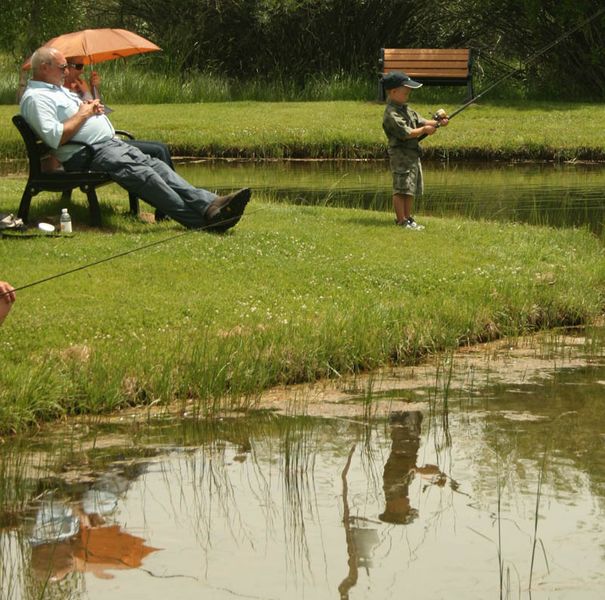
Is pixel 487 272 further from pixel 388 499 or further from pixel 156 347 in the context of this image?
pixel 388 499

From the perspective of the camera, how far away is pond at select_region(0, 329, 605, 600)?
5000mm

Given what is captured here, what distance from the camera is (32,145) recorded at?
36.4 ft

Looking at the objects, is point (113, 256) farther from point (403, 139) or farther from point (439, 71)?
point (439, 71)

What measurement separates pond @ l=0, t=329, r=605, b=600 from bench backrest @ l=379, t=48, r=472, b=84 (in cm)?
1784

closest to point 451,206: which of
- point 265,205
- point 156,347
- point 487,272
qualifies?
point 265,205

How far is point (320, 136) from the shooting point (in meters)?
21.2

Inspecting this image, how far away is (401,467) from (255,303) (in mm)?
2840

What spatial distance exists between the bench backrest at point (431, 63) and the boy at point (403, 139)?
44.2 feet

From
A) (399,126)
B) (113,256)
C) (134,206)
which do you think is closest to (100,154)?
(134,206)

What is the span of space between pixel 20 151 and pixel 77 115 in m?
10.2

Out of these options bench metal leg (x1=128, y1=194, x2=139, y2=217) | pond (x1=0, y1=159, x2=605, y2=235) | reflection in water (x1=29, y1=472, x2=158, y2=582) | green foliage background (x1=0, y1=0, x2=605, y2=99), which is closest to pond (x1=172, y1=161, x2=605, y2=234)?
pond (x1=0, y1=159, x2=605, y2=235)

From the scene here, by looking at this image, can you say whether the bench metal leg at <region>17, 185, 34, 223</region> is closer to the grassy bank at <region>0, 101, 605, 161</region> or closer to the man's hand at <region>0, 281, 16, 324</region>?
the man's hand at <region>0, 281, 16, 324</region>

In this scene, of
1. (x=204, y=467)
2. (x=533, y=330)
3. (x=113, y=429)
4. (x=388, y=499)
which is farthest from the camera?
(x=533, y=330)

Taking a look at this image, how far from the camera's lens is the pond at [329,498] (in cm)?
500
